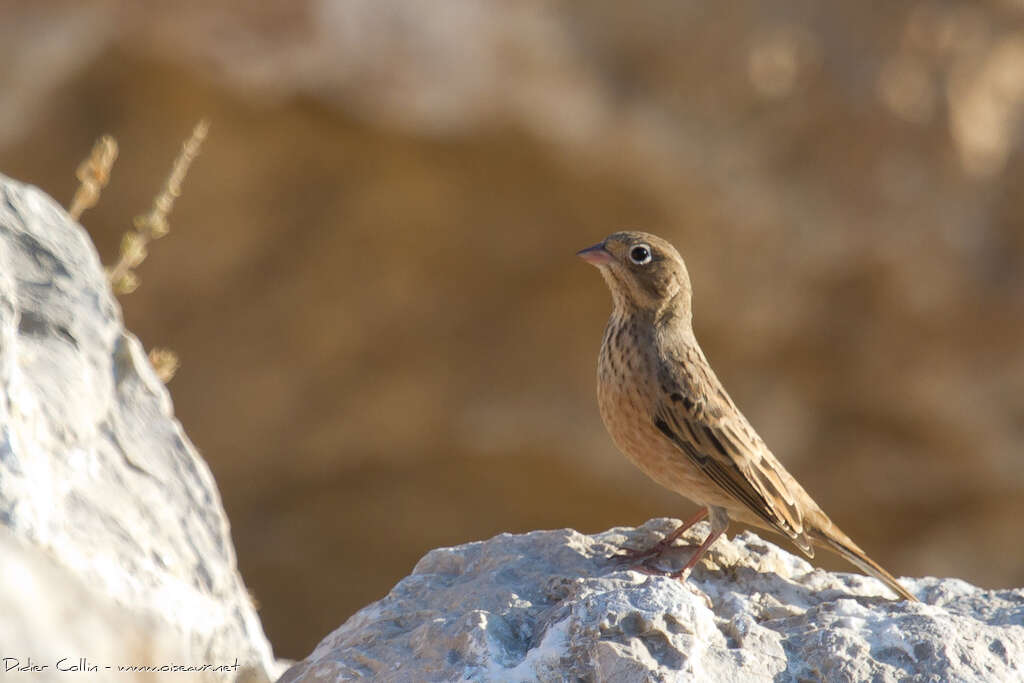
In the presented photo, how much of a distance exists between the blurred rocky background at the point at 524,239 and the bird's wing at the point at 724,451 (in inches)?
155

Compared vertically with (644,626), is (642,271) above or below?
above

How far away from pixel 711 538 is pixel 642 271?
112cm

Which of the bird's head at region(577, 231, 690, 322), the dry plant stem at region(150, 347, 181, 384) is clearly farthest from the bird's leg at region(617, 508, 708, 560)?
the dry plant stem at region(150, 347, 181, 384)

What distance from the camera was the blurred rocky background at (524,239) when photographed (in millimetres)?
8188

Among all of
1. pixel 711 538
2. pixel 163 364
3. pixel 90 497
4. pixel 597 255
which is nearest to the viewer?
pixel 90 497

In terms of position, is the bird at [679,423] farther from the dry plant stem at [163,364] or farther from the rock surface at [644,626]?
the dry plant stem at [163,364]

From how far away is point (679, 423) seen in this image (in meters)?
4.51

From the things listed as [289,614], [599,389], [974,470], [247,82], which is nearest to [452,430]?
[289,614]

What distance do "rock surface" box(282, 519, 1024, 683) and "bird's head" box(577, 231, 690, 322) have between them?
41.7 inches

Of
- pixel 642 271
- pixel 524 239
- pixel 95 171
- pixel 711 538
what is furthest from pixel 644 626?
pixel 524 239

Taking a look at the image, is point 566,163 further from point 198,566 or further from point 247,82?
point 198,566

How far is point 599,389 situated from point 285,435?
4773 millimetres

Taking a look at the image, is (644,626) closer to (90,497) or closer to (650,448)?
(650,448)

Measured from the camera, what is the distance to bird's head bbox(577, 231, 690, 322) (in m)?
4.83
